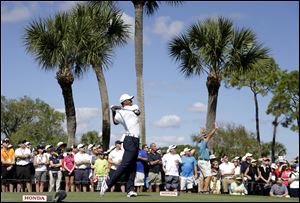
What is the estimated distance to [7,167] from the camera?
17.8m

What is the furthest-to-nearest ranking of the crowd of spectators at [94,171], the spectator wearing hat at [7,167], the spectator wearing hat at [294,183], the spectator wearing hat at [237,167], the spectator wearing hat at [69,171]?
1. the spectator wearing hat at [237,167]
2. the spectator wearing hat at [294,183]
3. the spectator wearing hat at [69,171]
4. the crowd of spectators at [94,171]
5. the spectator wearing hat at [7,167]

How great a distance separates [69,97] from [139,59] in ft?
11.8

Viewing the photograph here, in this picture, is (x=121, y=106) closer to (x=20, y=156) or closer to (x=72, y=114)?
(x=20, y=156)

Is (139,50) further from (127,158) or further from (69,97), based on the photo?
(127,158)

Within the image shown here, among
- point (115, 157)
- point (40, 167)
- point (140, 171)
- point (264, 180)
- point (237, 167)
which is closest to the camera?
point (115, 157)

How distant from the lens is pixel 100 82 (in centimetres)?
2841

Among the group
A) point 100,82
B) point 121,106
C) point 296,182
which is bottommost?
point 296,182

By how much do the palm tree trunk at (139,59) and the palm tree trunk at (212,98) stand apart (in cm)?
283

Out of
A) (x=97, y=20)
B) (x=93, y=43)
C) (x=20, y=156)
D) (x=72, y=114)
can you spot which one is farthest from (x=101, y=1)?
(x=20, y=156)

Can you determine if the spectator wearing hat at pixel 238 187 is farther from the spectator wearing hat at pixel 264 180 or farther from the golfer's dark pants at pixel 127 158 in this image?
the golfer's dark pants at pixel 127 158

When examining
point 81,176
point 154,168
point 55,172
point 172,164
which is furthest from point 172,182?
point 55,172

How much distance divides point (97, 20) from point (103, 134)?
546 cm

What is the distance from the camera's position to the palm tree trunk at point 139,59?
996 inches

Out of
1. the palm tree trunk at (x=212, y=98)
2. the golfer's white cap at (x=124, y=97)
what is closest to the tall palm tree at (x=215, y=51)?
the palm tree trunk at (x=212, y=98)
